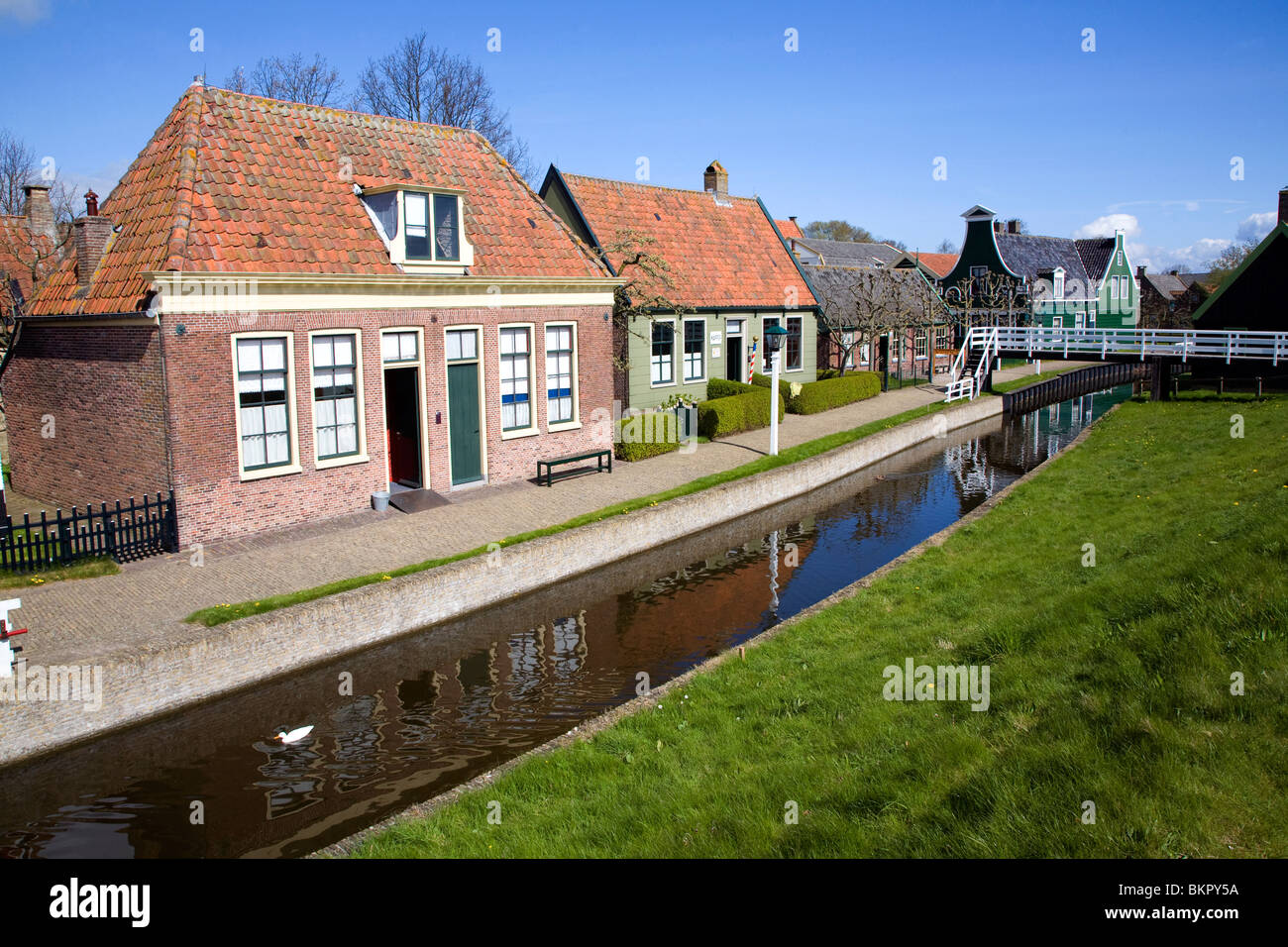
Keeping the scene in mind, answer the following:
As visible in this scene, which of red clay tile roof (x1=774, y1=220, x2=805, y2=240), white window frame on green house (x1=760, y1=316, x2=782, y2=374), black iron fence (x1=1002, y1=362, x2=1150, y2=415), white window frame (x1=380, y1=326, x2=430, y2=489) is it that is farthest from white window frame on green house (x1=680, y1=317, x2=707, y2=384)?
red clay tile roof (x1=774, y1=220, x2=805, y2=240)

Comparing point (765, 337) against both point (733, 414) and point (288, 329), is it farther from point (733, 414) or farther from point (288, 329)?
point (288, 329)

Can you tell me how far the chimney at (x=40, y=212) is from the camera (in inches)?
896

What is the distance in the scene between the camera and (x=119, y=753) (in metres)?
8.95

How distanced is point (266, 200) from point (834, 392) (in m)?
19.4

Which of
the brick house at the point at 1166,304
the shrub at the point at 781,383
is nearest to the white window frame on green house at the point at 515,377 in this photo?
the shrub at the point at 781,383

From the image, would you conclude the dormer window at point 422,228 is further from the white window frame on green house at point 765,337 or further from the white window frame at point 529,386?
the white window frame on green house at point 765,337

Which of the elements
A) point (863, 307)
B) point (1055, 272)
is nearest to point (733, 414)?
point (863, 307)

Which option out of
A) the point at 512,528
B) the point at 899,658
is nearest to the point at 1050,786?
the point at 899,658

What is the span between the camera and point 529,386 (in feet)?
61.3

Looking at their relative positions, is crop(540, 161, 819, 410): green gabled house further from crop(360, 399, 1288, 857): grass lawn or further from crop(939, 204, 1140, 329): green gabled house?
crop(939, 204, 1140, 329): green gabled house

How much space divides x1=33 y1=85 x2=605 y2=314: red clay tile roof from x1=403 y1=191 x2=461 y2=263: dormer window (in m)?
0.44

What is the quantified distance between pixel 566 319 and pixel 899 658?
1204 cm

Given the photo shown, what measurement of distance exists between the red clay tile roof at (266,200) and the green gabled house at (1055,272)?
3600 cm
